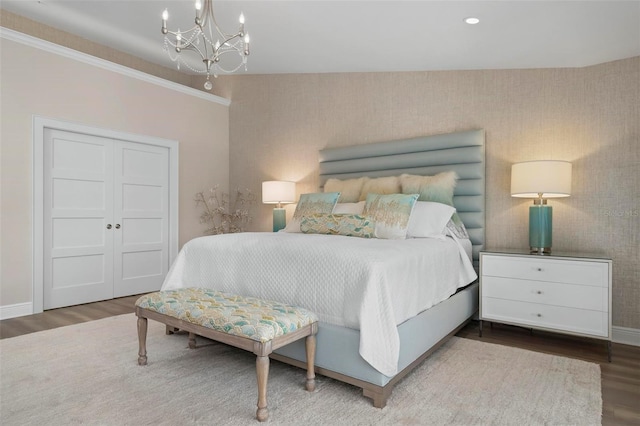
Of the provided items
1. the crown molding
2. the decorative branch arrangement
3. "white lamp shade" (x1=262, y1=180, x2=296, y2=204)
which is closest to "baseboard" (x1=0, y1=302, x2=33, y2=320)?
the decorative branch arrangement

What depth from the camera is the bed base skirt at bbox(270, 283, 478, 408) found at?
1.92 m

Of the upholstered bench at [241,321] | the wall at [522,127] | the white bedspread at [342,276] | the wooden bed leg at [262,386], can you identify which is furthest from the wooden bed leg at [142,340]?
the wall at [522,127]

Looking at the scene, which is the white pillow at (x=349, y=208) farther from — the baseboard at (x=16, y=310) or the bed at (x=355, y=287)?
the baseboard at (x=16, y=310)

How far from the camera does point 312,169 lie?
15.7ft

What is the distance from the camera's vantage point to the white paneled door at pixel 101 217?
3.89 m

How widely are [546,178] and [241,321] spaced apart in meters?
2.46

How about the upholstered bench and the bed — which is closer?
the upholstered bench

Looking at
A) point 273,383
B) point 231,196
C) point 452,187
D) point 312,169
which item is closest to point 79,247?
point 231,196

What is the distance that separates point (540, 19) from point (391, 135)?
1.77 meters

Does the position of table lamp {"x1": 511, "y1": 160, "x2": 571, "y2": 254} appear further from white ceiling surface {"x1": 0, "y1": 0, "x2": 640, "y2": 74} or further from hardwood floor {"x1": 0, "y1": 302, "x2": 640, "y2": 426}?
white ceiling surface {"x1": 0, "y1": 0, "x2": 640, "y2": 74}

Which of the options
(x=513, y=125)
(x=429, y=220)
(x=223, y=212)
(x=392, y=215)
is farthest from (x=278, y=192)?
(x=513, y=125)

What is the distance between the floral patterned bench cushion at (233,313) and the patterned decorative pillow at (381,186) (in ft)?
6.70

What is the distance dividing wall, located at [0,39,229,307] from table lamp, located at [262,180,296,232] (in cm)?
121

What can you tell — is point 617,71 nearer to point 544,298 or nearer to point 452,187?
point 452,187
